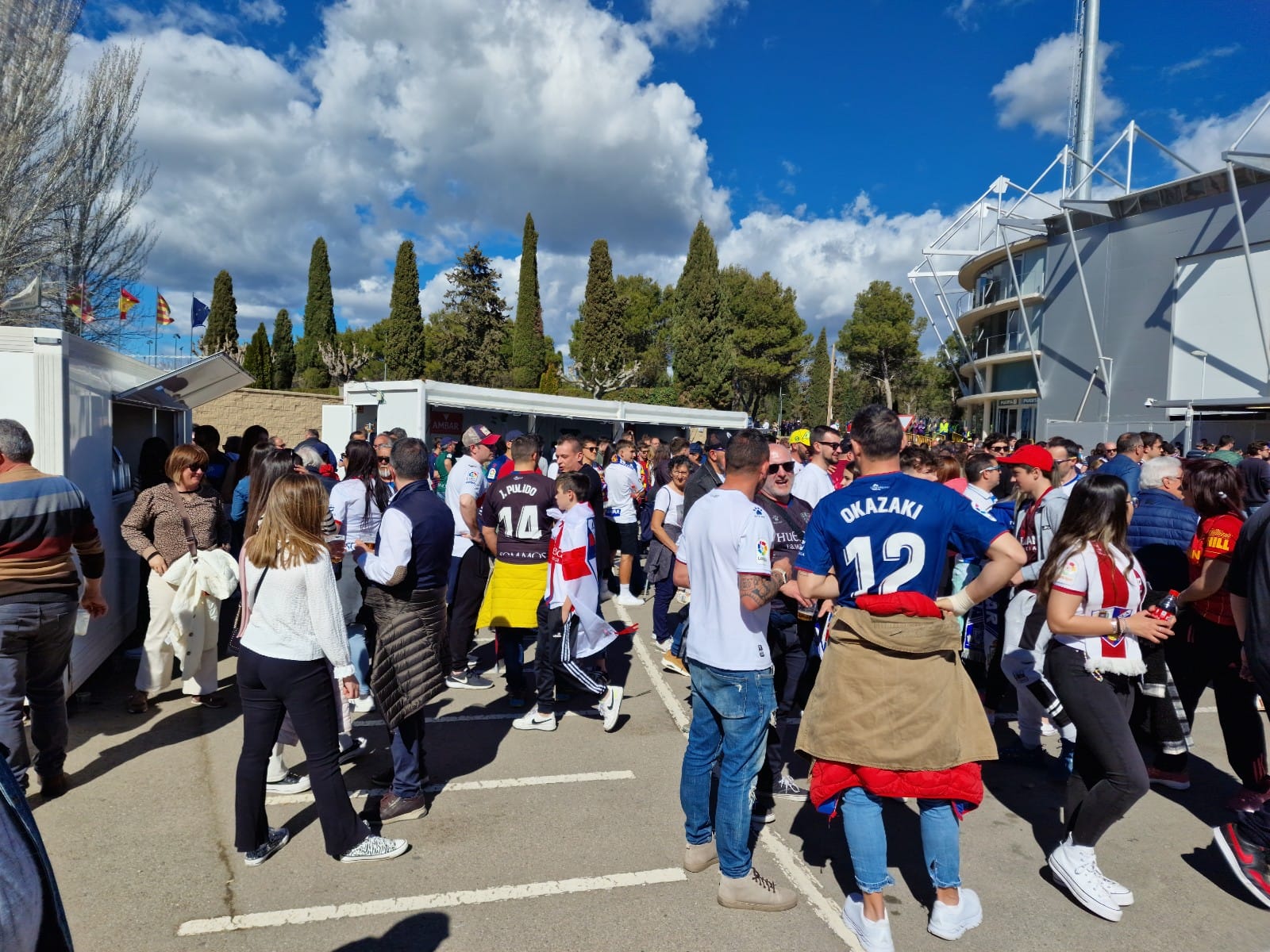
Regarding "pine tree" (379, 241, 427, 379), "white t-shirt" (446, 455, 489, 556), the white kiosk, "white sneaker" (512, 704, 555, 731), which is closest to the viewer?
the white kiosk

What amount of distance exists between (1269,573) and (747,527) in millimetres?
2256

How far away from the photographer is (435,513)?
4230mm

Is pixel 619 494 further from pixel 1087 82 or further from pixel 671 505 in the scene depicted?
pixel 1087 82

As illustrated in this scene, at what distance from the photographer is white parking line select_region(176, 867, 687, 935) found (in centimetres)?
313

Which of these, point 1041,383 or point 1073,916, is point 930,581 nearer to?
point 1073,916

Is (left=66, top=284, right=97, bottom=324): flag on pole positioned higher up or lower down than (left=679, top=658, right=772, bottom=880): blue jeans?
higher up

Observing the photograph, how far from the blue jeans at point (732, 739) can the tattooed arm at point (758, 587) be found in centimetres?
33

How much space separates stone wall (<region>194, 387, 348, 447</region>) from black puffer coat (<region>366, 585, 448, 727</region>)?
22359mm

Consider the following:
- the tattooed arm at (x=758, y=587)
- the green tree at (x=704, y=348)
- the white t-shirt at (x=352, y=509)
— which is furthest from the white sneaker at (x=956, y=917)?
the green tree at (x=704, y=348)

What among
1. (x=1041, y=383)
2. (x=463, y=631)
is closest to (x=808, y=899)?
(x=463, y=631)

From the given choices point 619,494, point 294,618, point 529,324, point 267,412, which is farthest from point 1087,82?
point 294,618

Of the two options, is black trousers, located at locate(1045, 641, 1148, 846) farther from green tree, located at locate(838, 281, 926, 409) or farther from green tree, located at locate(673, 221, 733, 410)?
green tree, located at locate(838, 281, 926, 409)

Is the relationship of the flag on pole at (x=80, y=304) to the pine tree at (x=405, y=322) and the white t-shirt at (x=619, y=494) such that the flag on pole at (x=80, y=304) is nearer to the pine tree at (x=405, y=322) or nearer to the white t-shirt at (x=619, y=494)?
the pine tree at (x=405, y=322)

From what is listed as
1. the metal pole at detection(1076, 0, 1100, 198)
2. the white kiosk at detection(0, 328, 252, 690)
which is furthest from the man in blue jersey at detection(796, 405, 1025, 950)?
the metal pole at detection(1076, 0, 1100, 198)
